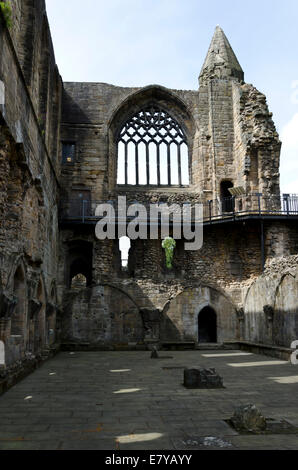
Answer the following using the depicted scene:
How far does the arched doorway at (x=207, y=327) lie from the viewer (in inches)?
663

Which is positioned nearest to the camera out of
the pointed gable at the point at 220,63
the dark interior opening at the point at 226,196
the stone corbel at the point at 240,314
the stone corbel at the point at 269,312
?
the stone corbel at the point at 269,312

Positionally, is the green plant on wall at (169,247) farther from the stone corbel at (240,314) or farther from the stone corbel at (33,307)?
the stone corbel at (33,307)

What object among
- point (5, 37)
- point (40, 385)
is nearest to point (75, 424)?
point (40, 385)

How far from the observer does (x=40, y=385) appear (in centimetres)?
696

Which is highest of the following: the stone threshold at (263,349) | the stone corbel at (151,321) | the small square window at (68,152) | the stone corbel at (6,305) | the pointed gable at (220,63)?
the pointed gable at (220,63)

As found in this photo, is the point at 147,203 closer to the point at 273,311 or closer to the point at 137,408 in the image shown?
the point at 273,311

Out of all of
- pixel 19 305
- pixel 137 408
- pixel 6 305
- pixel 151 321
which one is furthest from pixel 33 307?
pixel 151 321

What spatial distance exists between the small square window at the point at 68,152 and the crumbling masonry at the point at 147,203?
0.05 m

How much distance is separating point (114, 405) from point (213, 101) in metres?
16.6

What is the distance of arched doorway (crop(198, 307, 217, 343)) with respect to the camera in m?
16.8

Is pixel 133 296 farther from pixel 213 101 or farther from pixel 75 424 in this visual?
pixel 75 424

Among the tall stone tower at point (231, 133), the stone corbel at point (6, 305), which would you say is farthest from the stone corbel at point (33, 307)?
the tall stone tower at point (231, 133)

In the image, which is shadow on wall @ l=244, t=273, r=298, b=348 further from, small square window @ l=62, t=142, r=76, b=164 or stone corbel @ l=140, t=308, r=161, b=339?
small square window @ l=62, t=142, r=76, b=164

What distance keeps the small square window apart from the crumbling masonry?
0.05 metres
